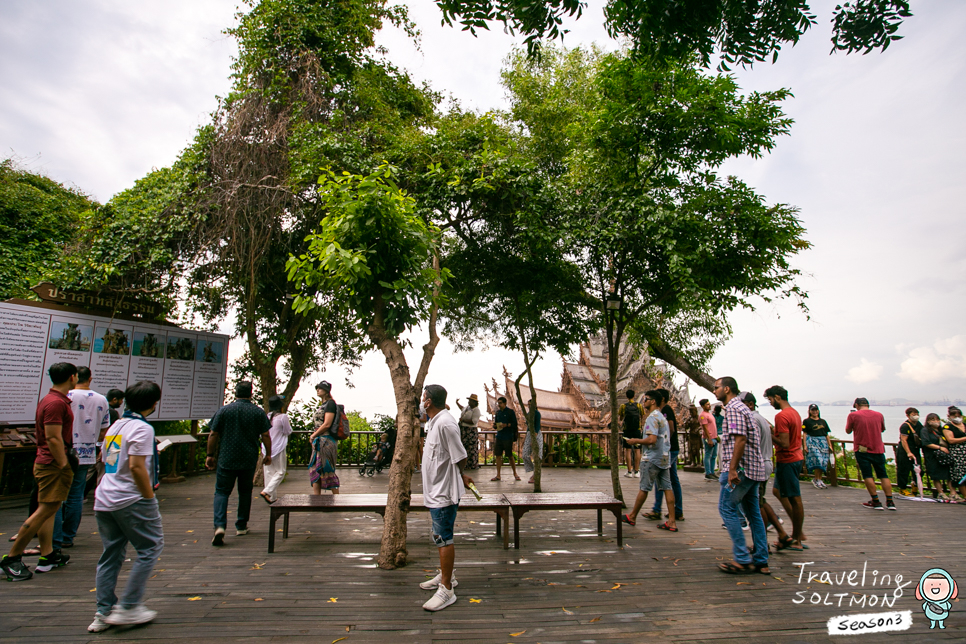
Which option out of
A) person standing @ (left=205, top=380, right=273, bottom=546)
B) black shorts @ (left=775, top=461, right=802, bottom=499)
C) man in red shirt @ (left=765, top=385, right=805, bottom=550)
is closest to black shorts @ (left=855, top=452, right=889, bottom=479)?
man in red shirt @ (left=765, top=385, right=805, bottom=550)

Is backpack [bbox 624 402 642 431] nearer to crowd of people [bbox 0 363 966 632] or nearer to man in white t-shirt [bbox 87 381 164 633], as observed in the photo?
crowd of people [bbox 0 363 966 632]

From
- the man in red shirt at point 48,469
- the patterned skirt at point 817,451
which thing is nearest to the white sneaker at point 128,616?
the man in red shirt at point 48,469

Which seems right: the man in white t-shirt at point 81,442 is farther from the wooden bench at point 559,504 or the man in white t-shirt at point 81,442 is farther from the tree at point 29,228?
the tree at point 29,228

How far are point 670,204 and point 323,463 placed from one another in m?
6.88

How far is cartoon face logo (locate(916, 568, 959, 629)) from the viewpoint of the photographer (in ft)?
13.2

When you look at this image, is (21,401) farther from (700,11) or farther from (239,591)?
(700,11)

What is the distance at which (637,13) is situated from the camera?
3.93 metres

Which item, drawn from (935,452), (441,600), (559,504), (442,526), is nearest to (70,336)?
(442,526)

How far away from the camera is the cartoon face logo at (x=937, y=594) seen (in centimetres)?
402

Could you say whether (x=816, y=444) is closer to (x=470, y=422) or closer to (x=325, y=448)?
(x=470, y=422)

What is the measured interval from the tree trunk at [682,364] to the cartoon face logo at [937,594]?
1102 cm

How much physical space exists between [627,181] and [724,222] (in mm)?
2160

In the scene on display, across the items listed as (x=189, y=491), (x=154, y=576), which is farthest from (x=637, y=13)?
(x=189, y=491)

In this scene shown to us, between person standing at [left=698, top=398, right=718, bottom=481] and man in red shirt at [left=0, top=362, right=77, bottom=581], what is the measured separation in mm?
10974
